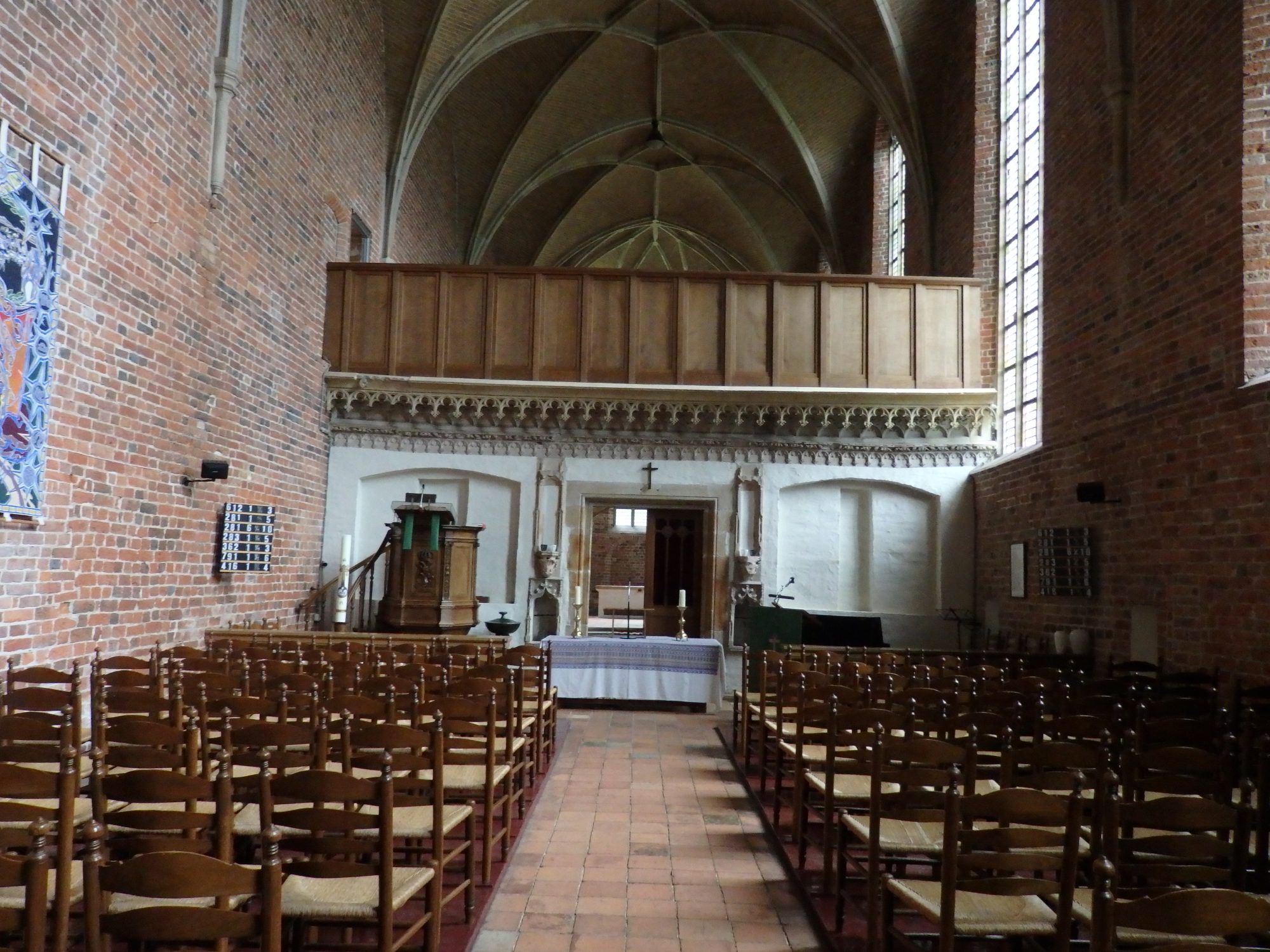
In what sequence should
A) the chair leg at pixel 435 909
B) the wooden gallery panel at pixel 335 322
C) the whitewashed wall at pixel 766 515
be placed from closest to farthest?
the chair leg at pixel 435 909 → the wooden gallery panel at pixel 335 322 → the whitewashed wall at pixel 766 515

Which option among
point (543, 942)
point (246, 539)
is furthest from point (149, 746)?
point (246, 539)

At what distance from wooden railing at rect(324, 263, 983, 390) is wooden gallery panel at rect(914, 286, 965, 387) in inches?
0.6

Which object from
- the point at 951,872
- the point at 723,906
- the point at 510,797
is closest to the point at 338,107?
the point at 510,797

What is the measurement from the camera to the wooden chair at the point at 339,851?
2988 mm

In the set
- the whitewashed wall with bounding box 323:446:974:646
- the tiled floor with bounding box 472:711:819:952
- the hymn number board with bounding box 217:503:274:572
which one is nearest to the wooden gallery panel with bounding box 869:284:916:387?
the whitewashed wall with bounding box 323:446:974:646

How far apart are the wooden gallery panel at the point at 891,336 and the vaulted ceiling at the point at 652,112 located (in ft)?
7.78

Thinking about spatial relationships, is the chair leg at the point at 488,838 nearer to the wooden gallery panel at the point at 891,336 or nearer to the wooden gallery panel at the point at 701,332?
the wooden gallery panel at the point at 701,332

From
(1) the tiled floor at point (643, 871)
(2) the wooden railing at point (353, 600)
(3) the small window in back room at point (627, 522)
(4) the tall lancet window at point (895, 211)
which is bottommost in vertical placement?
(1) the tiled floor at point (643, 871)

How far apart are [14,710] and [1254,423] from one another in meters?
8.22

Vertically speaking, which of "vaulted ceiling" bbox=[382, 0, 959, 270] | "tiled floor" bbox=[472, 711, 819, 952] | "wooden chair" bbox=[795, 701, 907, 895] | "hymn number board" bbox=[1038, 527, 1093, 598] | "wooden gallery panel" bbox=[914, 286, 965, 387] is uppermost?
"vaulted ceiling" bbox=[382, 0, 959, 270]

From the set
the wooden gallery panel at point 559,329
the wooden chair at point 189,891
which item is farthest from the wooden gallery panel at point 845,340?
the wooden chair at point 189,891

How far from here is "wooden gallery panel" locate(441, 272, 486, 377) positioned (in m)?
A: 12.8

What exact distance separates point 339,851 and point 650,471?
10.3 metres

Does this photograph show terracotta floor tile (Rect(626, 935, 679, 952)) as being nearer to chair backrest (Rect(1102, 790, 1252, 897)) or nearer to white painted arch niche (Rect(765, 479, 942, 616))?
chair backrest (Rect(1102, 790, 1252, 897))
